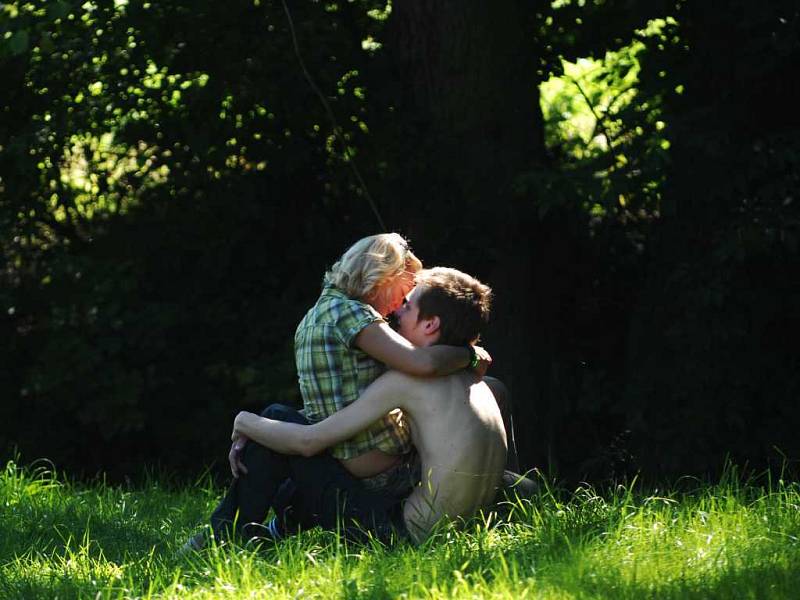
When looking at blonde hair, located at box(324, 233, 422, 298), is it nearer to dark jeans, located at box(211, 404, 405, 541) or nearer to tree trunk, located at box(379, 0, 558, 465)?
dark jeans, located at box(211, 404, 405, 541)

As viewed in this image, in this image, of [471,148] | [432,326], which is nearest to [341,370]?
[432,326]

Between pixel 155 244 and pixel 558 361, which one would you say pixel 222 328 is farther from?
pixel 558 361

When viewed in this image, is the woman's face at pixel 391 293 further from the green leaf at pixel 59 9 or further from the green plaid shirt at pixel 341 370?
the green leaf at pixel 59 9

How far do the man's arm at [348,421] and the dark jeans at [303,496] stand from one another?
0.11 meters

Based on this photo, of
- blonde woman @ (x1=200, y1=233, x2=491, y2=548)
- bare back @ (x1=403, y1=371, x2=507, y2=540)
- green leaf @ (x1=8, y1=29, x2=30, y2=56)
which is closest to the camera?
bare back @ (x1=403, y1=371, x2=507, y2=540)

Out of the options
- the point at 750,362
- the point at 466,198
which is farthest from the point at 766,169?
the point at 466,198

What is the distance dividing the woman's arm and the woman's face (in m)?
0.19

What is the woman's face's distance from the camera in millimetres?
4891

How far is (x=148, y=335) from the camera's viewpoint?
28.3 ft

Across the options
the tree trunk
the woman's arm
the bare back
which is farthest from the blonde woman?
the tree trunk

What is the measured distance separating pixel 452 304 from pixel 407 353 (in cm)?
28

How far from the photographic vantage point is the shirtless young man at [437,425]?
15.0 feet

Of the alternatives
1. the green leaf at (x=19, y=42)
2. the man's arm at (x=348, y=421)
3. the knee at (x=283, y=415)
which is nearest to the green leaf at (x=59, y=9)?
the green leaf at (x=19, y=42)

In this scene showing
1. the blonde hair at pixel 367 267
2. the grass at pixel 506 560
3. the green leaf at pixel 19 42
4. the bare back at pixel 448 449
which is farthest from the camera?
the green leaf at pixel 19 42
